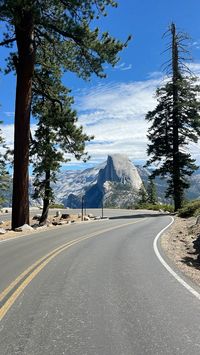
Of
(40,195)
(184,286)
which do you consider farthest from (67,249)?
(40,195)

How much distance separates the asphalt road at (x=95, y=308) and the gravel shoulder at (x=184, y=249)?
2.51ft

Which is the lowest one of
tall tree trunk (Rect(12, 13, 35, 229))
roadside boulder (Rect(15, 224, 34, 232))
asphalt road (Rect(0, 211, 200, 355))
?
asphalt road (Rect(0, 211, 200, 355))

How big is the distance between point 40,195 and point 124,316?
92.7 ft

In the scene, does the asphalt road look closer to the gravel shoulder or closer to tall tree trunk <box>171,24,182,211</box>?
the gravel shoulder

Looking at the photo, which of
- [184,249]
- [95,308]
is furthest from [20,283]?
[184,249]

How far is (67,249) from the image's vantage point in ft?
48.5

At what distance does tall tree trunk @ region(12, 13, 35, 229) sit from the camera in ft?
79.7

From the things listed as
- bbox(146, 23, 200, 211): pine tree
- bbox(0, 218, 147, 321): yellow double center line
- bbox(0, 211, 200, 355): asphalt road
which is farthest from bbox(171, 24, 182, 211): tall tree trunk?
bbox(0, 211, 200, 355): asphalt road

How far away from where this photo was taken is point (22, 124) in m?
24.7

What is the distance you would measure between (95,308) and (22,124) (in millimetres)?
18962

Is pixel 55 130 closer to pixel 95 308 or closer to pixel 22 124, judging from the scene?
pixel 22 124

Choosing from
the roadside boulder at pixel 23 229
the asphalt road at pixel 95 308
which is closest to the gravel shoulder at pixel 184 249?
the asphalt road at pixel 95 308

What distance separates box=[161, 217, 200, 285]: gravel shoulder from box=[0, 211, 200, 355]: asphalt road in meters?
0.77

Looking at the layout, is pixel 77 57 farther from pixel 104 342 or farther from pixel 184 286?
pixel 104 342
